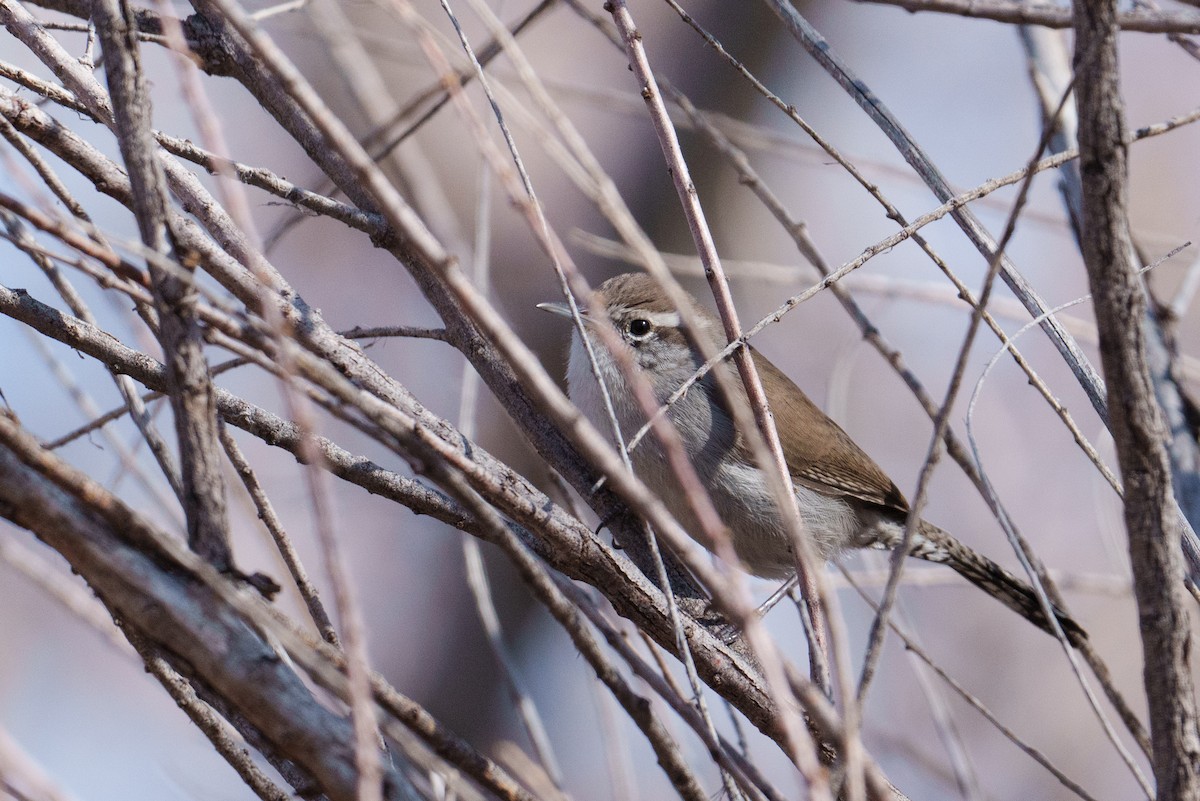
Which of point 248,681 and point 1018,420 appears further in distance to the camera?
point 1018,420

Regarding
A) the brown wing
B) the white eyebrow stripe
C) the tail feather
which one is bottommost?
the tail feather

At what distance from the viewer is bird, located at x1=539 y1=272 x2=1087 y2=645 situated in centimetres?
381

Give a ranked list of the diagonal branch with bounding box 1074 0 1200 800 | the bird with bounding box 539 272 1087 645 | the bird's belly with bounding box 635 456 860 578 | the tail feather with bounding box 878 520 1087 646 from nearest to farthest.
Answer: the diagonal branch with bounding box 1074 0 1200 800
the bird's belly with bounding box 635 456 860 578
the bird with bounding box 539 272 1087 645
the tail feather with bounding box 878 520 1087 646

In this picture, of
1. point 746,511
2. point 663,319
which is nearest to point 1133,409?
point 746,511

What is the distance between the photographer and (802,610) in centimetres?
195

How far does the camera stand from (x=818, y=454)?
4270 mm

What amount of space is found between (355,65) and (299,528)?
3.67 meters

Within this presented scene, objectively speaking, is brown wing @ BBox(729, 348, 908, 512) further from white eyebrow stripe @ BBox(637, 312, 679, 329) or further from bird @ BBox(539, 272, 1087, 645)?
white eyebrow stripe @ BBox(637, 312, 679, 329)

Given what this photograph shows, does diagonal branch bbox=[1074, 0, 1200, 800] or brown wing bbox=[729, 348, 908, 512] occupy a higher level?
brown wing bbox=[729, 348, 908, 512]

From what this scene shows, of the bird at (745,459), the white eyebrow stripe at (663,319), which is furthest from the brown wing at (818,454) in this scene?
the white eyebrow stripe at (663,319)

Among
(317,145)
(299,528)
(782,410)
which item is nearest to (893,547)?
(782,410)

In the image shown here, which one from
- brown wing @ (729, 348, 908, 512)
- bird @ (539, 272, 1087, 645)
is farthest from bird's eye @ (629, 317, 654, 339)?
brown wing @ (729, 348, 908, 512)

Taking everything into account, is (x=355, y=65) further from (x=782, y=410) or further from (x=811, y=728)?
(x=811, y=728)

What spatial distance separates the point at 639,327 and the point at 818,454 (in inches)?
34.7
